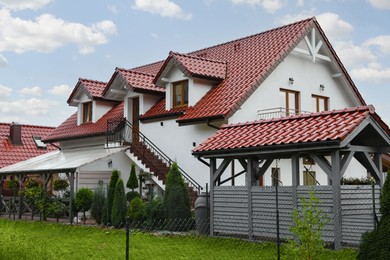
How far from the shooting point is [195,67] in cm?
2448

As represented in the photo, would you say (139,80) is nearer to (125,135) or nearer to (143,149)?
(125,135)

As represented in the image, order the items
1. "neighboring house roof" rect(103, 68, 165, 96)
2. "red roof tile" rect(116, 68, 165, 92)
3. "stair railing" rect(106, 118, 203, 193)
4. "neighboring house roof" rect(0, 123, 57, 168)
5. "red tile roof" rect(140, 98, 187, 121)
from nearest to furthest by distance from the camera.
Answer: "red tile roof" rect(140, 98, 187, 121) → "stair railing" rect(106, 118, 203, 193) → "neighboring house roof" rect(103, 68, 165, 96) → "red roof tile" rect(116, 68, 165, 92) → "neighboring house roof" rect(0, 123, 57, 168)

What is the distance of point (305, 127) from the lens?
15672 mm

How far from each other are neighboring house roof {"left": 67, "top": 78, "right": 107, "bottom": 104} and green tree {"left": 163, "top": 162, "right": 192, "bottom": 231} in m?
11.2

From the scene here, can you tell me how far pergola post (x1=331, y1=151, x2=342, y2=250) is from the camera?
1388 cm

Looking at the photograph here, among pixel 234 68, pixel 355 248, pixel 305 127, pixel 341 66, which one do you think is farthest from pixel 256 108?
pixel 355 248

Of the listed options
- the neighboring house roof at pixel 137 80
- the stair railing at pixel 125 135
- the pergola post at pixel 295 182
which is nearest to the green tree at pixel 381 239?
the pergola post at pixel 295 182

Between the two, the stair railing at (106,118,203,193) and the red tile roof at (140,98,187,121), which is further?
the stair railing at (106,118,203,193)

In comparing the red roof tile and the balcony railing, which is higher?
Result: the red roof tile

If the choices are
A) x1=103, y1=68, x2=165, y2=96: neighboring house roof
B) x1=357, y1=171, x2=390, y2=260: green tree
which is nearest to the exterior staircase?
x1=103, y1=68, x2=165, y2=96: neighboring house roof

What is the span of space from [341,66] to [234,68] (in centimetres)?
570

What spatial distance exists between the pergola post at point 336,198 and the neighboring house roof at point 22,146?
83.7ft

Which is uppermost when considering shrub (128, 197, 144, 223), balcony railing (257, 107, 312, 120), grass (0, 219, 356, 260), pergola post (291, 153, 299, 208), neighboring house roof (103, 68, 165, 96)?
neighboring house roof (103, 68, 165, 96)

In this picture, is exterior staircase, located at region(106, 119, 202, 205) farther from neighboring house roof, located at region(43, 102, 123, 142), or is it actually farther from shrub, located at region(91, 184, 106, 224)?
shrub, located at region(91, 184, 106, 224)
